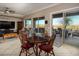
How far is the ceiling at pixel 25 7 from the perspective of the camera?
2.69 m

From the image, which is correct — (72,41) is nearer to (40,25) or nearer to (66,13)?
(66,13)

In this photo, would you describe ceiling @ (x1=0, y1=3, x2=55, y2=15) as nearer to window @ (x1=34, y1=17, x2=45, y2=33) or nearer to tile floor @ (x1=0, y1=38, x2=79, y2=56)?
window @ (x1=34, y1=17, x2=45, y2=33)

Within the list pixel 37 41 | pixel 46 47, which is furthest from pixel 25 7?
pixel 46 47

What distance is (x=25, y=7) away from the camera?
2.89m

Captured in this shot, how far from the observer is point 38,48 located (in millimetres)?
3182

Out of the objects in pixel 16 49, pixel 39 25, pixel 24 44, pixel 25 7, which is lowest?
pixel 16 49

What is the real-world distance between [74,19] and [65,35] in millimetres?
Result: 515

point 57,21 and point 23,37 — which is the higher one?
point 57,21

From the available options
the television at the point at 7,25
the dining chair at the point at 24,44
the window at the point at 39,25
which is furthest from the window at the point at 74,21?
the television at the point at 7,25

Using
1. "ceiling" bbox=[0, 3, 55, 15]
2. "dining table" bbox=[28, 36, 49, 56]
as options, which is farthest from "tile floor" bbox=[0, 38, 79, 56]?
"ceiling" bbox=[0, 3, 55, 15]

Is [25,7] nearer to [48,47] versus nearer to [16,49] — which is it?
[16,49]

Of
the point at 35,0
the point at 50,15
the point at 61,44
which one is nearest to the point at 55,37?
the point at 61,44

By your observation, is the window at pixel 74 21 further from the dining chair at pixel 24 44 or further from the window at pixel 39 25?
the dining chair at pixel 24 44

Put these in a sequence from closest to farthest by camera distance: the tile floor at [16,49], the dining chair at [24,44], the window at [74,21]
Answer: the window at [74,21]
the tile floor at [16,49]
the dining chair at [24,44]
